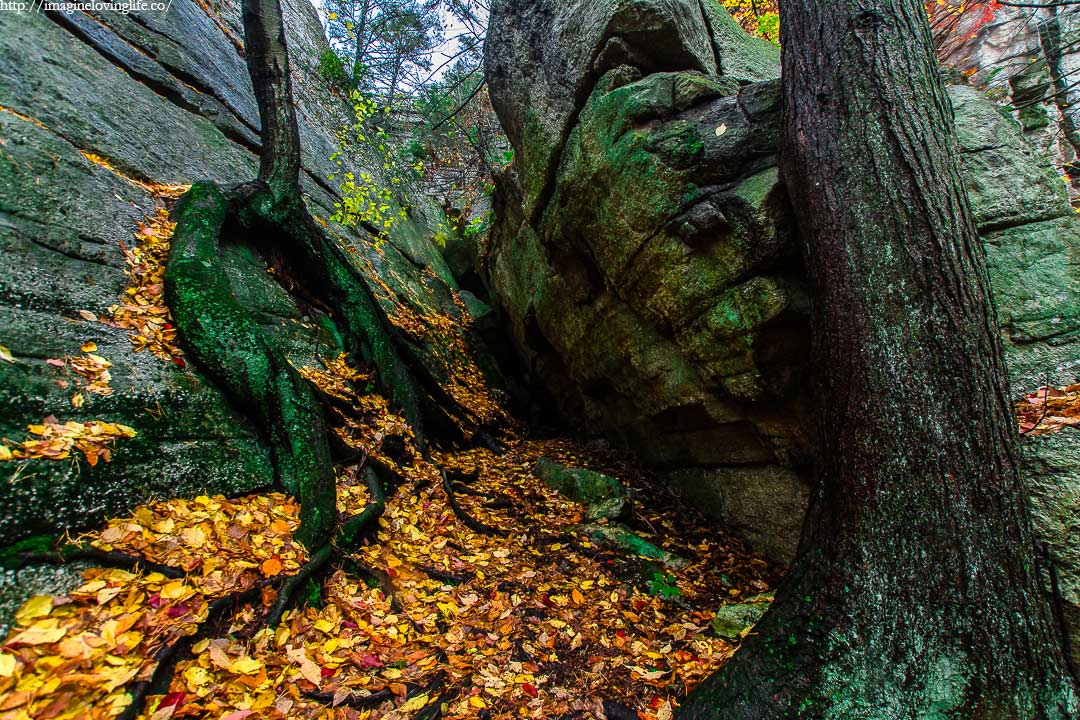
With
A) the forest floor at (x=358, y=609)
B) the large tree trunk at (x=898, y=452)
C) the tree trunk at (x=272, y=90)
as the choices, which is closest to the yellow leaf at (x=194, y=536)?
the forest floor at (x=358, y=609)

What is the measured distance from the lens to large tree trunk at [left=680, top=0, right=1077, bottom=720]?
1779mm

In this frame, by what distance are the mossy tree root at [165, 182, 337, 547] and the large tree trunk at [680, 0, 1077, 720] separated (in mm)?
2605

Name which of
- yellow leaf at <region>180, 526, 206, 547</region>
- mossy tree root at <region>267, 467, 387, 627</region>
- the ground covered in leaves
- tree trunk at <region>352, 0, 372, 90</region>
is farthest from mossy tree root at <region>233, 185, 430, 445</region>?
tree trunk at <region>352, 0, 372, 90</region>

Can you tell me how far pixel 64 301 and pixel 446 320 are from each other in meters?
5.87

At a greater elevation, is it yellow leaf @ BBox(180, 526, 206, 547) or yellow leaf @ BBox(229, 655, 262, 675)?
yellow leaf @ BBox(180, 526, 206, 547)

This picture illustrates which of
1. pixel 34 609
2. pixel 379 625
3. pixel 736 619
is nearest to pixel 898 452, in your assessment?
pixel 736 619

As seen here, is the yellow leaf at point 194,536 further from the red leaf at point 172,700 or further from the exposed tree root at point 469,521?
the exposed tree root at point 469,521

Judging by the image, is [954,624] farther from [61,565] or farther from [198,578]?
[61,565]

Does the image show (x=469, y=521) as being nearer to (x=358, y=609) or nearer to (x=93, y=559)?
(x=358, y=609)

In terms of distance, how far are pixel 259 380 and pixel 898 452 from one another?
387 cm

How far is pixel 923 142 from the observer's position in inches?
90.0

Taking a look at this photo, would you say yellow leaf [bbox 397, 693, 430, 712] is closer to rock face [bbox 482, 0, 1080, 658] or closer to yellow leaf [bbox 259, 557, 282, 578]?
yellow leaf [bbox 259, 557, 282, 578]

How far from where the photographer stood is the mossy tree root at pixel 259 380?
3.04 metres

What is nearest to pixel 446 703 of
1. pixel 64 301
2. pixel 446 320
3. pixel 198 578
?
pixel 198 578
